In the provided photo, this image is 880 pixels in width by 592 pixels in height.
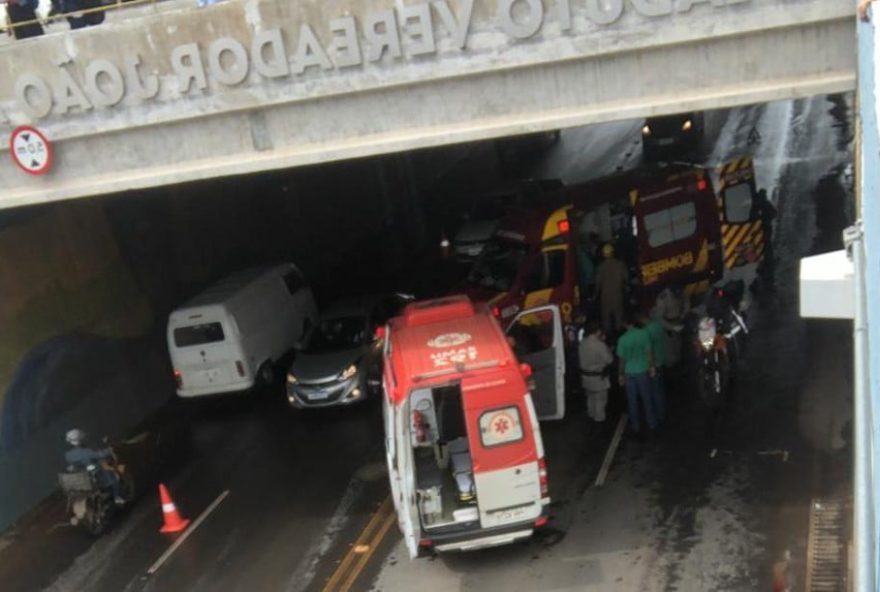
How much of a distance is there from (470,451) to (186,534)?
5.12m

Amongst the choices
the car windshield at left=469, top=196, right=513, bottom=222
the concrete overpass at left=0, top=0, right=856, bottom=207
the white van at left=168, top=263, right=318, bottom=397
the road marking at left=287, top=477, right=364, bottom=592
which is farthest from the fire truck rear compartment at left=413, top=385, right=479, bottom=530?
the car windshield at left=469, top=196, right=513, bottom=222

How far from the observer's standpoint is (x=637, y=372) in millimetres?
14445

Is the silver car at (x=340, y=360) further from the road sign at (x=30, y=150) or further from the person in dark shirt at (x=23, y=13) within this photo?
the person in dark shirt at (x=23, y=13)

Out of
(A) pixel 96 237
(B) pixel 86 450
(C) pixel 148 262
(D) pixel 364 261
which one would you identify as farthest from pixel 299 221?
(B) pixel 86 450

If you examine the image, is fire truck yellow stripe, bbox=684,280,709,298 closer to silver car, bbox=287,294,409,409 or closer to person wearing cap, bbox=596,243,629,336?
person wearing cap, bbox=596,243,629,336

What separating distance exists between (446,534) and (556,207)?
7.79 m

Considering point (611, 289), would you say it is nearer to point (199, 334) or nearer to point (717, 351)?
point (717, 351)

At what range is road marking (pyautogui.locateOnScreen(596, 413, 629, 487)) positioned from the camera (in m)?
13.6

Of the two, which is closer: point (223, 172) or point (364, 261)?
point (223, 172)

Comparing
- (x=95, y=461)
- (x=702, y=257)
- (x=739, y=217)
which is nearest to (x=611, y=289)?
(x=702, y=257)

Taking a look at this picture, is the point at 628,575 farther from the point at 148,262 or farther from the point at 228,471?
the point at 148,262

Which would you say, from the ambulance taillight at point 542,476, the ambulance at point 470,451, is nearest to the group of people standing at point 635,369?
the ambulance at point 470,451

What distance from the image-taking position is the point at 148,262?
20438mm

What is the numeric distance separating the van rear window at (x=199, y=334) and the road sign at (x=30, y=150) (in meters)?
6.07
